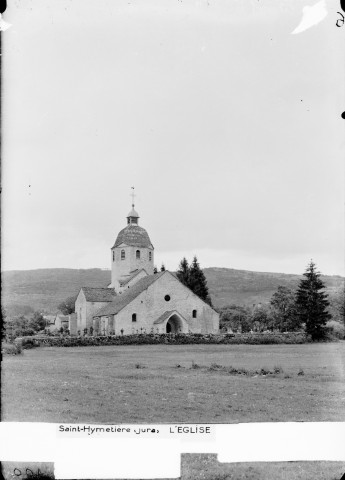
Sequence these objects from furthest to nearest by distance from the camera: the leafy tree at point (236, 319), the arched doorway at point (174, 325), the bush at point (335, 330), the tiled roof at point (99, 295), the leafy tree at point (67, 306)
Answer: the arched doorway at point (174, 325) → the tiled roof at point (99, 295) → the leafy tree at point (236, 319) → the leafy tree at point (67, 306) → the bush at point (335, 330)

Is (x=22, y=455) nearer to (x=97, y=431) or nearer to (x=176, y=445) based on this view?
(x=97, y=431)

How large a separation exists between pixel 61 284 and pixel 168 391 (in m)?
3.77

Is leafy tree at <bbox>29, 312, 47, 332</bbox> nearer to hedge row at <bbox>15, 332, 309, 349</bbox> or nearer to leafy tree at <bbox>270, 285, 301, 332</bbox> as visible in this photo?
hedge row at <bbox>15, 332, 309, 349</bbox>

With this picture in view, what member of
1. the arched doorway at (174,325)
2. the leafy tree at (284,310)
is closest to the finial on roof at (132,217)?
the leafy tree at (284,310)

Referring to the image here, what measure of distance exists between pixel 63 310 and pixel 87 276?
3.21 metres

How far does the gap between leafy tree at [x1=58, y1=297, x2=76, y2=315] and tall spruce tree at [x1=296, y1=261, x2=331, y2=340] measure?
728 cm

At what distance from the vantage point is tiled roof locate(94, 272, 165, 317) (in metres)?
27.3

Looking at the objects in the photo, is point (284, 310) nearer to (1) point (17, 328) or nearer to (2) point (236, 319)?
(2) point (236, 319)

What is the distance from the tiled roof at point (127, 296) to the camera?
27.3 metres

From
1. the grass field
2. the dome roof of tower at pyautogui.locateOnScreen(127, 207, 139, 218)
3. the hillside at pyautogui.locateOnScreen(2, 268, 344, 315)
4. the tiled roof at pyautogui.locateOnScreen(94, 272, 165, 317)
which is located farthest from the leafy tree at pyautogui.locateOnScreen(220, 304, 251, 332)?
the dome roof of tower at pyautogui.locateOnScreen(127, 207, 139, 218)

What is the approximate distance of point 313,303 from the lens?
1338 centimetres

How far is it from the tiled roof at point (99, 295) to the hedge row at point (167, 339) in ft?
5.60

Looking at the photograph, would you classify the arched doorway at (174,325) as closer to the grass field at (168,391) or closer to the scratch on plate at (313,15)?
the grass field at (168,391)

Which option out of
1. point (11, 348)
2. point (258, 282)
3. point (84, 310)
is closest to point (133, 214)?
point (11, 348)
